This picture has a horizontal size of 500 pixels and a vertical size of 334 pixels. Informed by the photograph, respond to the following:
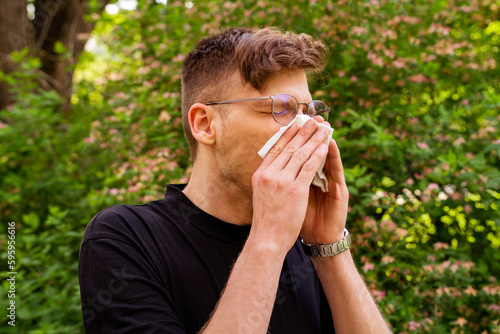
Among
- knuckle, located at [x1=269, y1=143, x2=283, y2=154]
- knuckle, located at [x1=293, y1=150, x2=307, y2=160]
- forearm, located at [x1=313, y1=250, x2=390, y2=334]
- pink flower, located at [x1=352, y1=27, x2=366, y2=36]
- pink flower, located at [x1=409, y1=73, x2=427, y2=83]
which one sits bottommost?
forearm, located at [x1=313, y1=250, x2=390, y2=334]

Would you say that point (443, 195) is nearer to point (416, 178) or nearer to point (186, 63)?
point (416, 178)

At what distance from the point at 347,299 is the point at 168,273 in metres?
0.66

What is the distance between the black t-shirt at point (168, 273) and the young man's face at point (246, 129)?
7.9 inches

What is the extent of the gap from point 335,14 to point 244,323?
2.95 meters

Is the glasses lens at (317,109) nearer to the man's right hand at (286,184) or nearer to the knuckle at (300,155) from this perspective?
the man's right hand at (286,184)

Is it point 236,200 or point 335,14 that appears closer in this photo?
point 236,200

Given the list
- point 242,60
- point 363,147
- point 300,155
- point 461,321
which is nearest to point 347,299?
point 300,155

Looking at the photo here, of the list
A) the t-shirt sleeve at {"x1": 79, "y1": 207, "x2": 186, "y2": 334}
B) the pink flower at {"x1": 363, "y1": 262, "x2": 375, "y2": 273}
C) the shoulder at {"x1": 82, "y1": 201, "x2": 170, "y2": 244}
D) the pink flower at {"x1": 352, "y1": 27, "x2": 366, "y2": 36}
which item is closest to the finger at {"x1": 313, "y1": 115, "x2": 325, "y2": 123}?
the shoulder at {"x1": 82, "y1": 201, "x2": 170, "y2": 244}

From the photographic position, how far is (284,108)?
63.9 inches

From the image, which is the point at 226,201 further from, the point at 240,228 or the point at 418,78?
the point at 418,78

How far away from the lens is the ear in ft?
5.62

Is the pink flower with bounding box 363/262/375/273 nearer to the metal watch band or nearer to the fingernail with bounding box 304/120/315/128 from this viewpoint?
the metal watch band

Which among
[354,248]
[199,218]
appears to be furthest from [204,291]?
[354,248]

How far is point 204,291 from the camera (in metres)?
1.45
